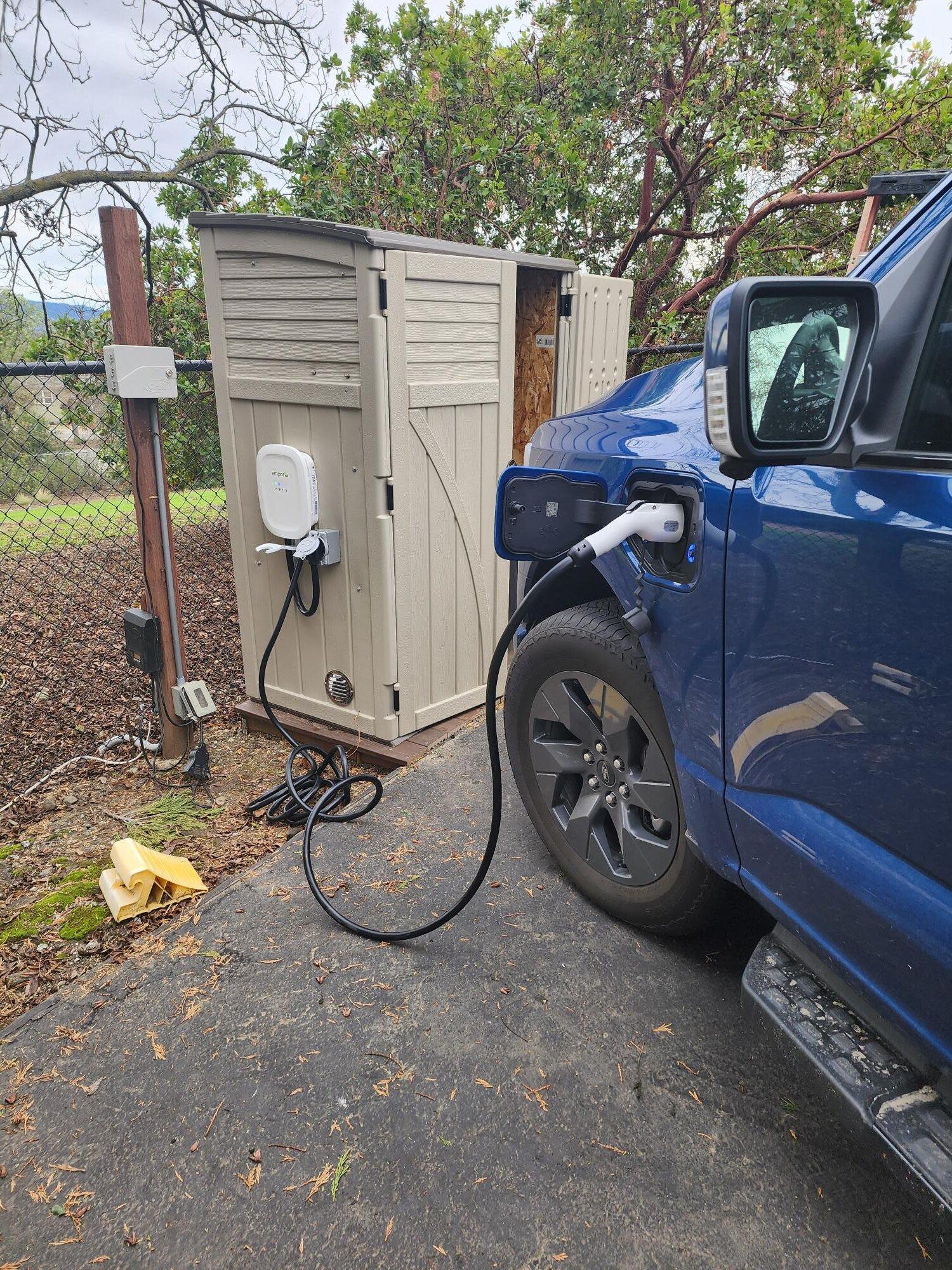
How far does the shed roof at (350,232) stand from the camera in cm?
279

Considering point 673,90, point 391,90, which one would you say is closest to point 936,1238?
point 673,90

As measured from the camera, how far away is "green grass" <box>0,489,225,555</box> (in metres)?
5.25

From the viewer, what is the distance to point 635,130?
21.4 ft

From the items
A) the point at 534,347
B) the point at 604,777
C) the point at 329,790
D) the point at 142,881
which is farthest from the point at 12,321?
the point at 604,777

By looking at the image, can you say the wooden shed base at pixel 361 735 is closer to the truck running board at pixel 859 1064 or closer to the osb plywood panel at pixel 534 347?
the osb plywood panel at pixel 534 347

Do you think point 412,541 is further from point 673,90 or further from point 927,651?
point 673,90

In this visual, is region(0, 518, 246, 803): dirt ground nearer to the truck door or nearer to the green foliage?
the green foliage

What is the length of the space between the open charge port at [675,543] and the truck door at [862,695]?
0.43ft

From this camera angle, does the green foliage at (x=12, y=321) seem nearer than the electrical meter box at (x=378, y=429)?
No

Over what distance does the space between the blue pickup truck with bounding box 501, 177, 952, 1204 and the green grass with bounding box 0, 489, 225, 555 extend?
364 cm

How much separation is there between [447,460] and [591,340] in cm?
130

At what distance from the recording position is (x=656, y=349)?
16.1ft

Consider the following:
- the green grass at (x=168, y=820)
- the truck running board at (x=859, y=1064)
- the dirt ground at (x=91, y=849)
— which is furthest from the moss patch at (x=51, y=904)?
the truck running board at (x=859, y=1064)

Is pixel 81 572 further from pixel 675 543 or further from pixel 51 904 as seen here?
pixel 675 543
